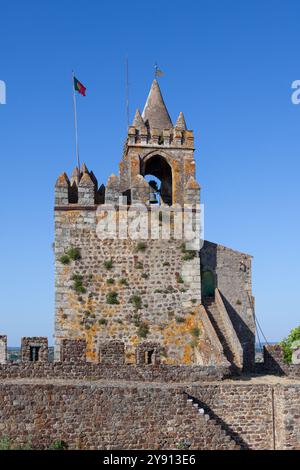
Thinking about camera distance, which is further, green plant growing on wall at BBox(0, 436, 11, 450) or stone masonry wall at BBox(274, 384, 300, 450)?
stone masonry wall at BBox(274, 384, 300, 450)

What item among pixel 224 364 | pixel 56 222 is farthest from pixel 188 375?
pixel 56 222

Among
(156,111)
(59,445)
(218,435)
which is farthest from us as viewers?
(156,111)

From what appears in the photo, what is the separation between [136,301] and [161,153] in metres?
6.52

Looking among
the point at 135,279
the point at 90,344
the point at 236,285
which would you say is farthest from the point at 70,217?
the point at 236,285

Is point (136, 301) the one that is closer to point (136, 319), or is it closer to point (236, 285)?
point (136, 319)

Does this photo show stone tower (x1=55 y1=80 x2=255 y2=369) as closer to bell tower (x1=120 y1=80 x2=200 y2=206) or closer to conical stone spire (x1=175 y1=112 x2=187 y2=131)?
bell tower (x1=120 y1=80 x2=200 y2=206)

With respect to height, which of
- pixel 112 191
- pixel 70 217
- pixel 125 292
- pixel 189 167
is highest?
pixel 189 167

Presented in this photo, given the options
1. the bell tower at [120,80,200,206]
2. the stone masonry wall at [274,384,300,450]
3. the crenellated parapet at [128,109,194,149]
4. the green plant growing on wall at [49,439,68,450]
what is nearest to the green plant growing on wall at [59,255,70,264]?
the bell tower at [120,80,200,206]

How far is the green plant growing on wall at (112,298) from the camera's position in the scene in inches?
884

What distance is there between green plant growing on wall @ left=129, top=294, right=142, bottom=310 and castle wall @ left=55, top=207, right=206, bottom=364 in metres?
0.04

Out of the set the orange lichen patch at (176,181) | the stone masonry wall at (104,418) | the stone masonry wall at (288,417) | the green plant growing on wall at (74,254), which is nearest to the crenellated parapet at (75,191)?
the green plant growing on wall at (74,254)

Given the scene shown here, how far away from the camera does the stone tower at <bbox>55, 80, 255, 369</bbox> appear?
72.8 ft

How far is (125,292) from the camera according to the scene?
22672 mm
